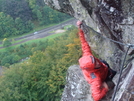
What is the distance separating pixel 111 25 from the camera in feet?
11.9

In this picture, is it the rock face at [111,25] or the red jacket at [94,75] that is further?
the red jacket at [94,75]

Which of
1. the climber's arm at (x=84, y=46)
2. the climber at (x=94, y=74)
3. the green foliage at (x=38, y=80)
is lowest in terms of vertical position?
the green foliage at (x=38, y=80)

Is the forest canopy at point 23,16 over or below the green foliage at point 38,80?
over

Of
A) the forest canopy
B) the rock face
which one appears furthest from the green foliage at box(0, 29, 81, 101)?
the forest canopy

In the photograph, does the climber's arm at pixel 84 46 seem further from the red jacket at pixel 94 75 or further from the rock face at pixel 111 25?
the red jacket at pixel 94 75

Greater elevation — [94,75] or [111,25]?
[111,25]

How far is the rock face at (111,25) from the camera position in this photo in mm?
3088

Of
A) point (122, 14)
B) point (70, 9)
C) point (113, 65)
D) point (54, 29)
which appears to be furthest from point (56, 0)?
point (54, 29)

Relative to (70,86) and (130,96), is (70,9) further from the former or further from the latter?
(130,96)

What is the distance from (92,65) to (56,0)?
8.56ft

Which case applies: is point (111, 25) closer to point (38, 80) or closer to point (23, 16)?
point (38, 80)

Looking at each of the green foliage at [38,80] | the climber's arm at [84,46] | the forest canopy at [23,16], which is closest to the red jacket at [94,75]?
the climber's arm at [84,46]

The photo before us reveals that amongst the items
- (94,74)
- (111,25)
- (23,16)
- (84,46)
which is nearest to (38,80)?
(84,46)

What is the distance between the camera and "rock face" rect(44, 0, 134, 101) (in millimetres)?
3088
